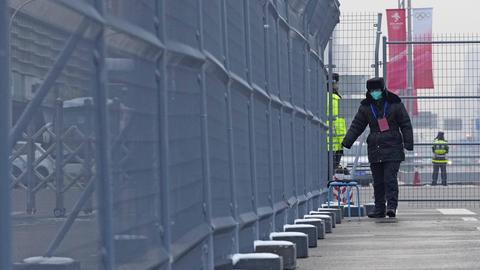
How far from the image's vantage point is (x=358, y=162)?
23.6m

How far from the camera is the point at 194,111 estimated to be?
22.0 ft

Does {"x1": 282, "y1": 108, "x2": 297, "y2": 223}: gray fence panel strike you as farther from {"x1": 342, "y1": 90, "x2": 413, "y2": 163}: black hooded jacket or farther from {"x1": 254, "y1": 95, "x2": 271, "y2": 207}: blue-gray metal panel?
{"x1": 342, "y1": 90, "x2": 413, "y2": 163}: black hooded jacket

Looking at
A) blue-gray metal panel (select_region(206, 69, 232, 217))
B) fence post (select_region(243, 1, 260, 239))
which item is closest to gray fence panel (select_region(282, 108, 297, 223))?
fence post (select_region(243, 1, 260, 239))

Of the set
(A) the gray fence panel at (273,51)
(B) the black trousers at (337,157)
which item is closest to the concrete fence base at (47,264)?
(A) the gray fence panel at (273,51)

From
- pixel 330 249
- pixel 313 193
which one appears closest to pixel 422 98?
pixel 313 193

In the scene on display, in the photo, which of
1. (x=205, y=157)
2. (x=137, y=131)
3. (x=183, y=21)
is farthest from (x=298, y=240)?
(x=137, y=131)

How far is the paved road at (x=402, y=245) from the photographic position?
10.6 metres

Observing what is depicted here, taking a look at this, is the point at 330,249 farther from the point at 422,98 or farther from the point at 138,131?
the point at 422,98

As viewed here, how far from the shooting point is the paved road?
418 inches

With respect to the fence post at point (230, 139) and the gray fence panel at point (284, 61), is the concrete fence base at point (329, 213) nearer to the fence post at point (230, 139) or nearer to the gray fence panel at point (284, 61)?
the gray fence panel at point (284, 61)

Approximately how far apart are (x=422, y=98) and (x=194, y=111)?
1598 cm

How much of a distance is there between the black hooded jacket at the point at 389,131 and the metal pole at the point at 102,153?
13.7 meters

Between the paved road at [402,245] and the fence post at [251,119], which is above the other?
the fence post at [251,119]

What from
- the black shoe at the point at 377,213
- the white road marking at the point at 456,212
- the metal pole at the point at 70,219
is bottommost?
the white road marking at the point at 456,212
